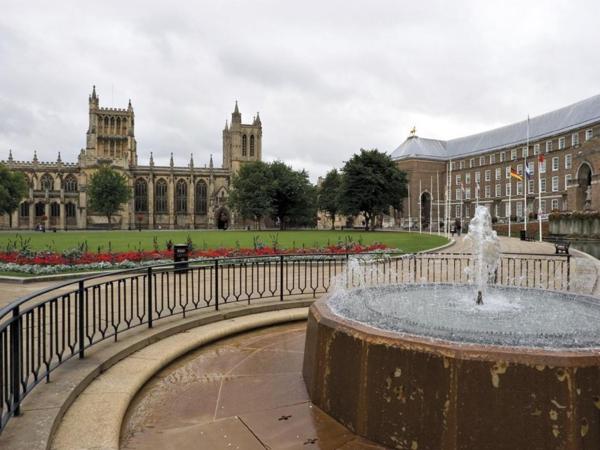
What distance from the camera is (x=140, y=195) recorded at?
9438 centimetres

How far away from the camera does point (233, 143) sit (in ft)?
320

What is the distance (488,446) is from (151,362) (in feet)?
13.5

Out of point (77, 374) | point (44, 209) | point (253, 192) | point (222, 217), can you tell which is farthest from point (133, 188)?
point (77, 374)

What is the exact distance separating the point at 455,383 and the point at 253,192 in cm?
6400

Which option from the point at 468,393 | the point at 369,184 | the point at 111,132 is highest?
the point at 111,132

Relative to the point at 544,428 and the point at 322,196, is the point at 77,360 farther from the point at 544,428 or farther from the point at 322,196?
the point at 322,196

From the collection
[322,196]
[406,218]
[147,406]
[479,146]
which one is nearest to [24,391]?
[147,406]

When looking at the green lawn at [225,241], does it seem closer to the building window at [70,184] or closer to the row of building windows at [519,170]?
the row of building windows at [519,170]

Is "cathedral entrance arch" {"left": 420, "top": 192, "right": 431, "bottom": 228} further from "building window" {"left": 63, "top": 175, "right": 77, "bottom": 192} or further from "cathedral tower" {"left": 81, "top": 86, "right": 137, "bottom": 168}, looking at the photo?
"building window" {"left": 63, "top": 175, "right": 77, "bottom": 192}

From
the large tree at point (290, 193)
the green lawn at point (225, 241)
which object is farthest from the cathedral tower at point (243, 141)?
the green lawn at point (225, 241)

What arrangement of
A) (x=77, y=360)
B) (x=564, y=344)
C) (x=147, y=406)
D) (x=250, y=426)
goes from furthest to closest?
(x=77, y=360)
(x=147, y=406)
(x=250, y=426)
(x=564, y=344)

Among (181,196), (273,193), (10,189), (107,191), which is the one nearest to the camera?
(10,189)

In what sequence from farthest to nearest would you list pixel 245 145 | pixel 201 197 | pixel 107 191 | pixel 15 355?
pixel 245 145
pixel 201 197
pixel 107 191
pixel 15 355

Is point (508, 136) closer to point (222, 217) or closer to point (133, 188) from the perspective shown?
point (222, 217)
